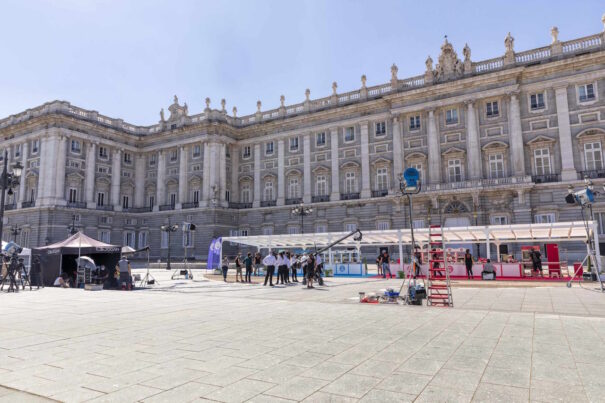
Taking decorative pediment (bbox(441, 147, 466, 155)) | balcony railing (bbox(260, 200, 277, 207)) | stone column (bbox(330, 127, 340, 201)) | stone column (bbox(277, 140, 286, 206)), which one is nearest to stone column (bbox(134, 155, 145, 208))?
balcony railing (bbox(260, 200, 277, 207))

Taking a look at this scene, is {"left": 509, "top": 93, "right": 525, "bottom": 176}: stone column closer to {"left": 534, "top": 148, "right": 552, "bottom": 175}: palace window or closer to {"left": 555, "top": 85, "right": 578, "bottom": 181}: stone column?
{"left": 534, "top": 148, "right": 552, "bottom": 175}: palace window

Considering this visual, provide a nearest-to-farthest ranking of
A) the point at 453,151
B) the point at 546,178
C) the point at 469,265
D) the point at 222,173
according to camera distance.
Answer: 1. the point at 469,265
2. the point at 546,178
3. the point at 453,151
4. the point at 222,173

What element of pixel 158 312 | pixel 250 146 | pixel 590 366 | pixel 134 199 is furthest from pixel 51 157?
pixel 590 366

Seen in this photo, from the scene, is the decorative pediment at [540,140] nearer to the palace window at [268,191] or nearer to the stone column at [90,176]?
the palace window at [268,191]

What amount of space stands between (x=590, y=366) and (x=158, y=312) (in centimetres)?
970

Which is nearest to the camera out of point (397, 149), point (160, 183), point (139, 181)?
point (397, 149)

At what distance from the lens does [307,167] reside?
156 feet

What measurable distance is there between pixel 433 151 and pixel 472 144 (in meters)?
3.51

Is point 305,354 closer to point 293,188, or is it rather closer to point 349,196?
point 349,196

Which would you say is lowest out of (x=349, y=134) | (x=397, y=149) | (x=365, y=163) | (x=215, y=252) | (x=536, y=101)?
(x=215, y=252)

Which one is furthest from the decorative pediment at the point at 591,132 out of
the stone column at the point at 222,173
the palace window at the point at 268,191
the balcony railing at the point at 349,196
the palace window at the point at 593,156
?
the stone column at the point at 222,173

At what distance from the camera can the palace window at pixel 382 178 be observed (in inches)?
1684

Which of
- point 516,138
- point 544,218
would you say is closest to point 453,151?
point 516,138

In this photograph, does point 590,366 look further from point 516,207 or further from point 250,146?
point 250,146
